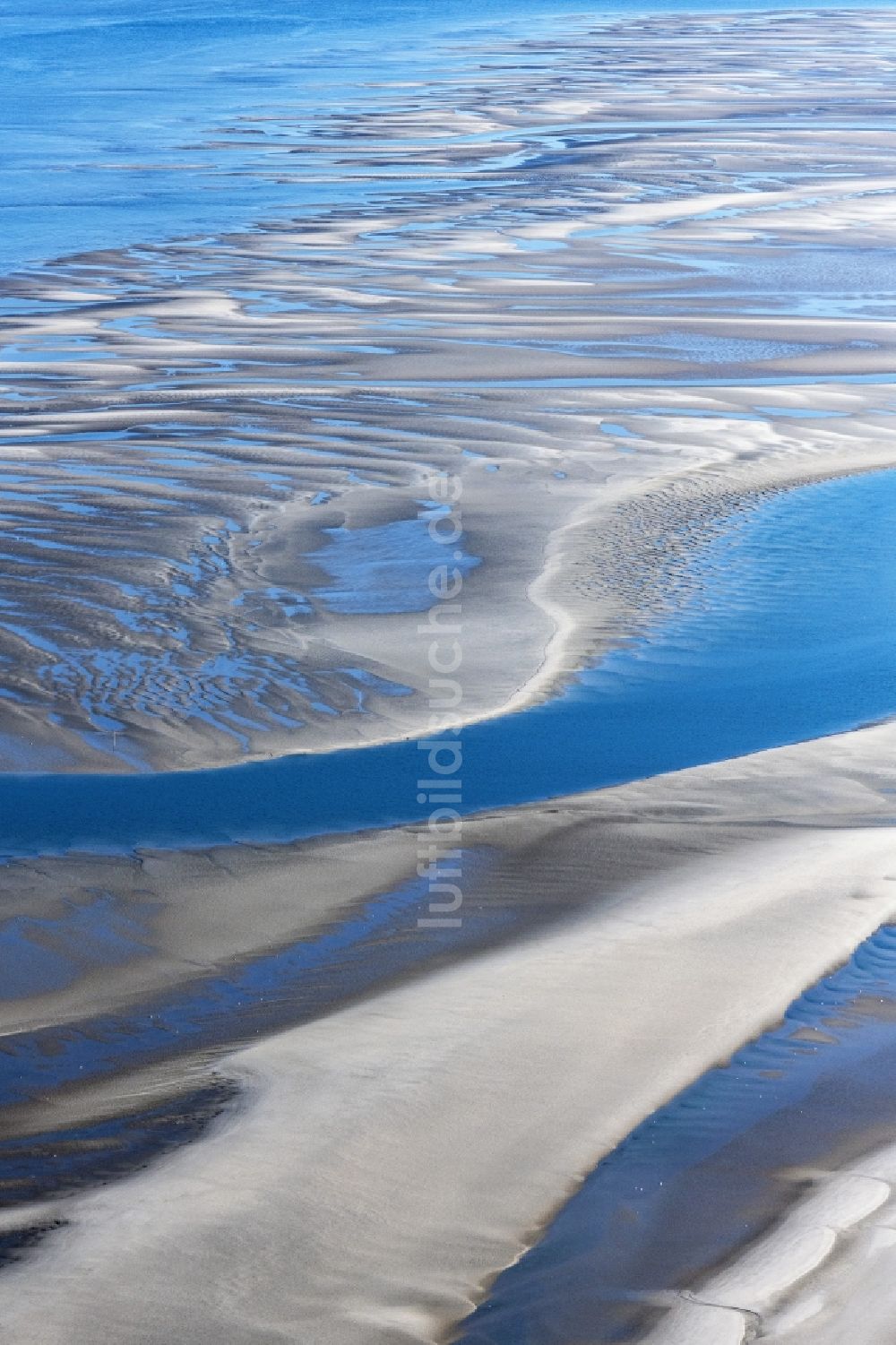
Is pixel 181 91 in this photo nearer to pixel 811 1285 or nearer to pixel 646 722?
pixel 646 722

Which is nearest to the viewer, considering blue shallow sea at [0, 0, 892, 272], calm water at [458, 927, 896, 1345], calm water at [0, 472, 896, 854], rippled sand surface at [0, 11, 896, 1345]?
calm water at [458, 927, 896, 1345]

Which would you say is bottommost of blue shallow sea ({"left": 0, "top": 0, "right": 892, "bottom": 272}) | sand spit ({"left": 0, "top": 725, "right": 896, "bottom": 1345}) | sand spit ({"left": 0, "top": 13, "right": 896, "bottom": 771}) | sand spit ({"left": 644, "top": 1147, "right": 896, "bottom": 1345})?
sand spit ({"left": 644, "top": 1147, "right": 896, "bottom": 1345})

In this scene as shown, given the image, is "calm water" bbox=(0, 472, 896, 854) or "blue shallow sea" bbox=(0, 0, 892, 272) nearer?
"calm water" bbox=(0, 472, 896, 854)

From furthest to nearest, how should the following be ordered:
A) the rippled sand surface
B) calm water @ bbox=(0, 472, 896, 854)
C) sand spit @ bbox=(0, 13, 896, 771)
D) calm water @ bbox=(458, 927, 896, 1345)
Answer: sand spit @ bbox=(0, 13, 896, 771) < calm water @ bbox=(0, 472, 896, 854) < the rippled sand surface < calm water @ bbox=(458, 927, 896, 1345)

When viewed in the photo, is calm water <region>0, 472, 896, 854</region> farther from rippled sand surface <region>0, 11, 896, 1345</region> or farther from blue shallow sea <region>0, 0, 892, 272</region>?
blue shallow sea <region>0, 0, 892, 272</region>

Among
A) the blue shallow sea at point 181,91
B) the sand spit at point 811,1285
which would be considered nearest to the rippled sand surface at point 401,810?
the sand spit at point 811,1285

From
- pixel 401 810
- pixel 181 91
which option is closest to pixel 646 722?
pixel 401 810

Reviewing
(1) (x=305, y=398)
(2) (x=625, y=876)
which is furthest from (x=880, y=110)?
(2) (x=625, y=876)

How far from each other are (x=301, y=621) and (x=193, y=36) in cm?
4165

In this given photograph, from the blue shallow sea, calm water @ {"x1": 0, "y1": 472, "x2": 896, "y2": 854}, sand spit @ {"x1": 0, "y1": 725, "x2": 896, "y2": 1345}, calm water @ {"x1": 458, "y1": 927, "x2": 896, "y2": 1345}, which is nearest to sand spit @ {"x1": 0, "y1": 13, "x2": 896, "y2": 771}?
calm water @ {"x1": 0, "y1": 472, "x2": 896, "y2": 854}

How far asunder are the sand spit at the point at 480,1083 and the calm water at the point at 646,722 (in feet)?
1.26

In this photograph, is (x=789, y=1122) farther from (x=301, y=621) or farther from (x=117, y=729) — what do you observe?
(x=301, y=621)

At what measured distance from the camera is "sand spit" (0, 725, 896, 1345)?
3242mm

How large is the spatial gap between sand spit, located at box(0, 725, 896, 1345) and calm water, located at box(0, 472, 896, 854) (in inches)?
15.1
